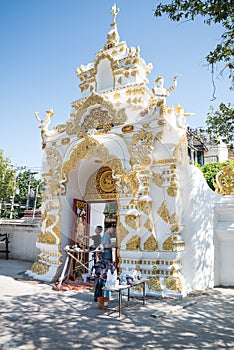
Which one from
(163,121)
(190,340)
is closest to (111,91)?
(163,121)

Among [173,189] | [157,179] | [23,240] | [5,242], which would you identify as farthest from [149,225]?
[5,242]

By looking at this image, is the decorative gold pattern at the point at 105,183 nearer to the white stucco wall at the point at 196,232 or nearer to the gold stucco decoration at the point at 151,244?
the gold stucco decoration at the point at 151,244

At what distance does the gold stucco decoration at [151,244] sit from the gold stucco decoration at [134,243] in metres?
0.17

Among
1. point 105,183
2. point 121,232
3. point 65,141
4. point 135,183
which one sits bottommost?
point 121,232

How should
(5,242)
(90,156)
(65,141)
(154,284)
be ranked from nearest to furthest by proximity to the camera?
(154,284) < (90,156) < (65,141) < (5,242)

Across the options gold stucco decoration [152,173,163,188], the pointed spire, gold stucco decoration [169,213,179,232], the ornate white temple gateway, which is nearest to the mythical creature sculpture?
the ornate white temple gateway

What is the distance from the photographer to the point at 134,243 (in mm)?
6492

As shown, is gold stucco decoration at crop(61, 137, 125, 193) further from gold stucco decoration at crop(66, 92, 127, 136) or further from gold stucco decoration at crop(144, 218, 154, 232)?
gold stucco decoration at crop(144, 218, 154, 232)

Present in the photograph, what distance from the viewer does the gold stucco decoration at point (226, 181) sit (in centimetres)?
755

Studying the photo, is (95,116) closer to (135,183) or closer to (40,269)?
(135,183)

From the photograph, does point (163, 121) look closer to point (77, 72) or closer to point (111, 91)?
point (111, 91)

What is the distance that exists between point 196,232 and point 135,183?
1998mm

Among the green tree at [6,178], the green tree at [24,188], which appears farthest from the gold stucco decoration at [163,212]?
the green tree at [24,188]

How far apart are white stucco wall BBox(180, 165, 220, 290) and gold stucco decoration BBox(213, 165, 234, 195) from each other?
66cm
